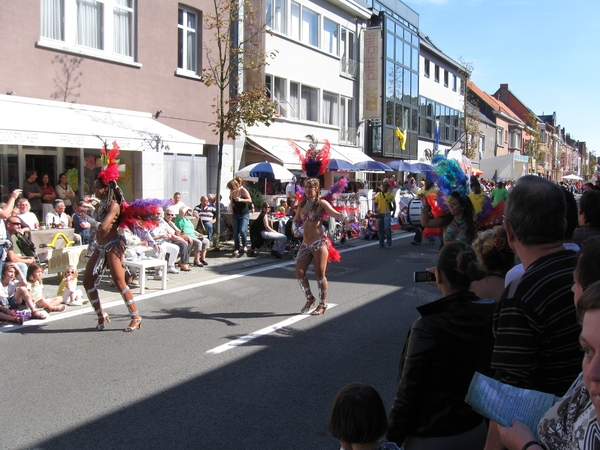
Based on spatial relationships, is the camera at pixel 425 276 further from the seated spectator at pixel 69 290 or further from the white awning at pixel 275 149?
the white awning at pixel 275 149

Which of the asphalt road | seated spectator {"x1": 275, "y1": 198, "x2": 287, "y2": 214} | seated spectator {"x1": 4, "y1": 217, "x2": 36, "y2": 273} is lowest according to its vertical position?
the asphalt road

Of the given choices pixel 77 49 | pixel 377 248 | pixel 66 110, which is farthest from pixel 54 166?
pixel 377 248

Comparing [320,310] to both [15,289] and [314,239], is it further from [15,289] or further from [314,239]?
[15,289]

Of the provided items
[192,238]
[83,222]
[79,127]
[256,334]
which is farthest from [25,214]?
[256,334]

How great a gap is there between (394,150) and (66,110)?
2257 centimetres

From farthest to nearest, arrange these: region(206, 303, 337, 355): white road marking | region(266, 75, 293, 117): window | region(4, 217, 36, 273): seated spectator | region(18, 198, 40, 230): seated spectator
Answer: region(266, 75, 293, 117): window → region(18, 198, 40, 230): seated spectator → region(4, 217, 36, 273): seated spectator → region(206, 303, 337, 355): white road marking

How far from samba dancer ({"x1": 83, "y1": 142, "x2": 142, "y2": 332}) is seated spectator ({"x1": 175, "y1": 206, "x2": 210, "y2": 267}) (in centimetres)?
490

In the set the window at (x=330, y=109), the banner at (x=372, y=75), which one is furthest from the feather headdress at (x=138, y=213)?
the banner at (x=372, y=75)

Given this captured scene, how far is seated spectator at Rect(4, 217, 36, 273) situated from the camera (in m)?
8.16

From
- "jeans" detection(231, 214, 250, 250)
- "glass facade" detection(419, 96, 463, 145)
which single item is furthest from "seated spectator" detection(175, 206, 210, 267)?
"glass facade" detection(419, 96, 463, 145)

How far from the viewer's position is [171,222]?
12.1 m

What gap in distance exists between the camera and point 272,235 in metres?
13.7

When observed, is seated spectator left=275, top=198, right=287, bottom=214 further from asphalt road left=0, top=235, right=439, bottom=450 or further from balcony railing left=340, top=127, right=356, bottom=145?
balcony railing left=340, top=127, right=356, bottom=145

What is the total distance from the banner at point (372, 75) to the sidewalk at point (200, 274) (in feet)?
50.6
